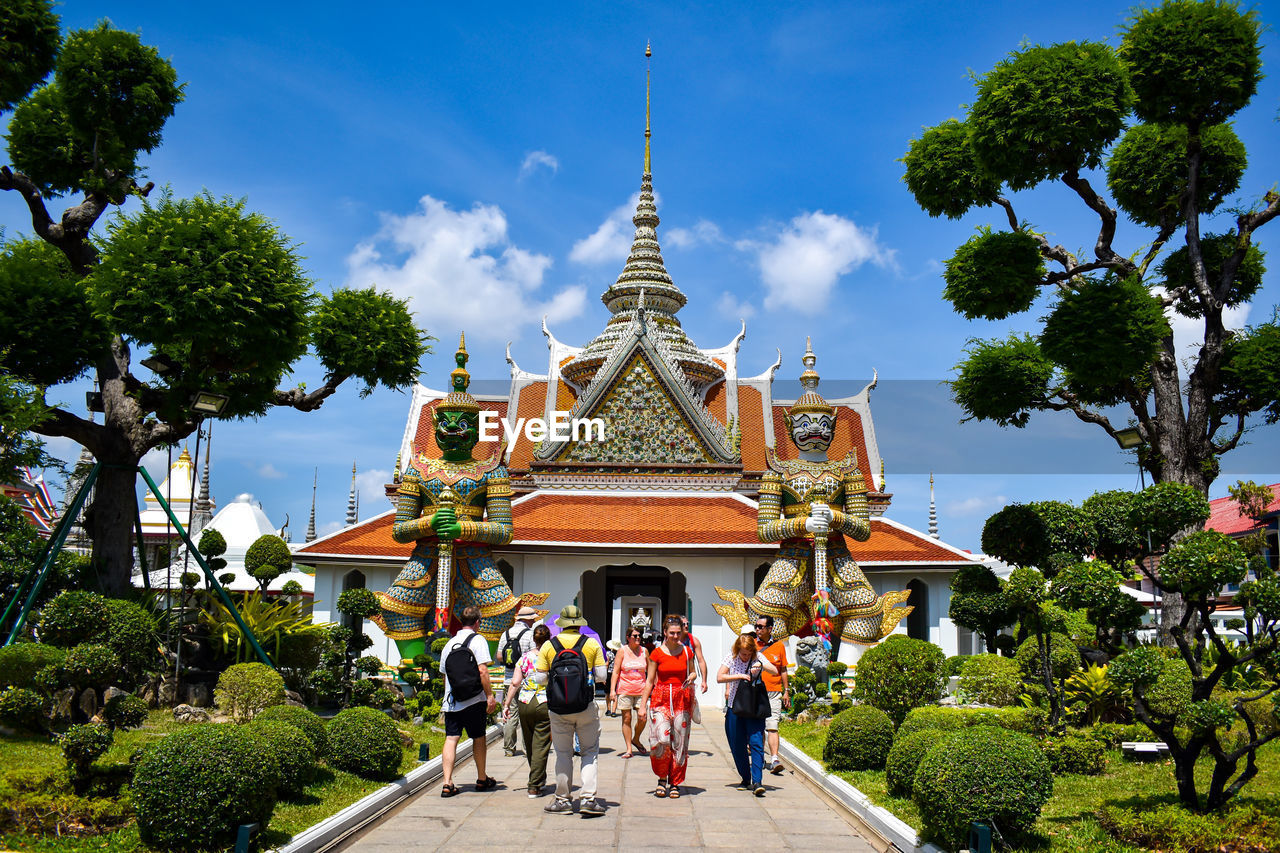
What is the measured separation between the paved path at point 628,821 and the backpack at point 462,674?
0.86 m

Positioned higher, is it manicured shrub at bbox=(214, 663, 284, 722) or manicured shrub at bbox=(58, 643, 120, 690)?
manicured shrub at bbox=(58, 643, 120, 690)

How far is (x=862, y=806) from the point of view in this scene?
22.9ft

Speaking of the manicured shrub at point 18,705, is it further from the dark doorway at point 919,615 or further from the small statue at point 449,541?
the dark doorway at point 919,615

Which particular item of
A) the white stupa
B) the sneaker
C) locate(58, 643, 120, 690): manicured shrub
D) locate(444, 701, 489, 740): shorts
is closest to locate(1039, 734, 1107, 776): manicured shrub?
the sneaker

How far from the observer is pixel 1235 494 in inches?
544

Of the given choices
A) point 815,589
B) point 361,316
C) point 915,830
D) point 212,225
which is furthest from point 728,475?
point 915,830

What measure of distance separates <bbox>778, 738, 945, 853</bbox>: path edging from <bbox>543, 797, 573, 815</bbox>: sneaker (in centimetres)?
228

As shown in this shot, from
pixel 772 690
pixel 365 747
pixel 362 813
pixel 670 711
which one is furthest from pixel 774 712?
pixel 362 813

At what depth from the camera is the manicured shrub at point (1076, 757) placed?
8406 millimetres

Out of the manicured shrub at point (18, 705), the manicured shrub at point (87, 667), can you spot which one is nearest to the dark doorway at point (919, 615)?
the manicured shrub at point (87, 667)

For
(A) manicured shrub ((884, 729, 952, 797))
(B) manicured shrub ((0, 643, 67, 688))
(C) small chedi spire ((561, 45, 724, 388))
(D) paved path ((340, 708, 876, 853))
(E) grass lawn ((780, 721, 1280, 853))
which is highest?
(C) small chedi spire ((561, 45, 724, 388))

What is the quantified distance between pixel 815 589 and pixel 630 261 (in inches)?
584

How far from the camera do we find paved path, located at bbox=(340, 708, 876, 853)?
6.06 metres
